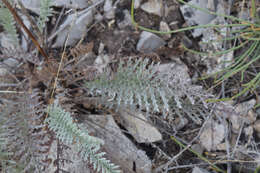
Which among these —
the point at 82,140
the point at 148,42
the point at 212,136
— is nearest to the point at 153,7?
the point at 148,42

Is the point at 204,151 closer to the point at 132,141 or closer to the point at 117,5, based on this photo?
the point at 132,141

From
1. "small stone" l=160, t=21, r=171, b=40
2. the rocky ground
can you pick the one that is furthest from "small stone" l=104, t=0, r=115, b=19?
"small stone" l=160, t=21, r=171, b=40

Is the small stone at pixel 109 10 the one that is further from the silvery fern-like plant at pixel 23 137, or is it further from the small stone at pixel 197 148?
the small stone at pixel 197 148

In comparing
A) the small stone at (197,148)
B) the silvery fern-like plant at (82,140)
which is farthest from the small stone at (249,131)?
the silvery fern-like plant at (82,140)

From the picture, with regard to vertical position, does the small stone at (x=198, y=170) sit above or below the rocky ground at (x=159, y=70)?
below

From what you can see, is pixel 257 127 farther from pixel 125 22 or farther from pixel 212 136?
pixel 125 22

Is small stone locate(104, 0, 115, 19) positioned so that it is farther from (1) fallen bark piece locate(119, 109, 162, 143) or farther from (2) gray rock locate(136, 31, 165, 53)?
(1) fallen bark piece locate(119, 109, 162, 143)

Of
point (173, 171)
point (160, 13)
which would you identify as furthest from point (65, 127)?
point (160, 13)
